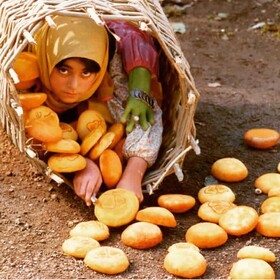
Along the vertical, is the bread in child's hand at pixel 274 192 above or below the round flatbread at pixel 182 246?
below

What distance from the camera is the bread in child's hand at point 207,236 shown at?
207cm

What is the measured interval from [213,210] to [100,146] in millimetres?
382

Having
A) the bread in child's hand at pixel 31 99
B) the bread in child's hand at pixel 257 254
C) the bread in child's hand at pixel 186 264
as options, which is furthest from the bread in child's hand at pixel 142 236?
the bread in child's hand at pixel 31 99

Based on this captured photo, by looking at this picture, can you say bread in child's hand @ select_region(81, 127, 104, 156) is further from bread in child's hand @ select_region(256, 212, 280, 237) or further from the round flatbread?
bread in child's hand @ select_region(256, 212, 280, 237)

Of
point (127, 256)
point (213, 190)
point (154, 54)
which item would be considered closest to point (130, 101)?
point (154, 54)

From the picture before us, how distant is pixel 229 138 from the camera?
2.80m

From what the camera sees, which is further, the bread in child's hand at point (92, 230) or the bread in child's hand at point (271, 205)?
the bread in child's hand at point (271, 205)

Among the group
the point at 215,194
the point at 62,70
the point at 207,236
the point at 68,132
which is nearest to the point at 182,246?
the point at 207,236

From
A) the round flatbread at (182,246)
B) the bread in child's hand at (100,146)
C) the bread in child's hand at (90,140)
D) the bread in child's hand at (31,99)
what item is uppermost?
the bread in child's hand at (31,99)

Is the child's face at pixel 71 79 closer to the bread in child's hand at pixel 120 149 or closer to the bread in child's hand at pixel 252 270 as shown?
the bread in child's hand at pixel 120 149

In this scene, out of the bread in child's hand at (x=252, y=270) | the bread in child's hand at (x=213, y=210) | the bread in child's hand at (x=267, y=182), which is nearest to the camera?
the bread in child's hand at (x=252, y=270)

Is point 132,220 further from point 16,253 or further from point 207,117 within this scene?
point 207,117

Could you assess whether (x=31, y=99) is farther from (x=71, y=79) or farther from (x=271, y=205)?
(x=271, y=205)

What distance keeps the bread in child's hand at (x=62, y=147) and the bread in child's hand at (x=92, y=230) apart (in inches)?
8.5
